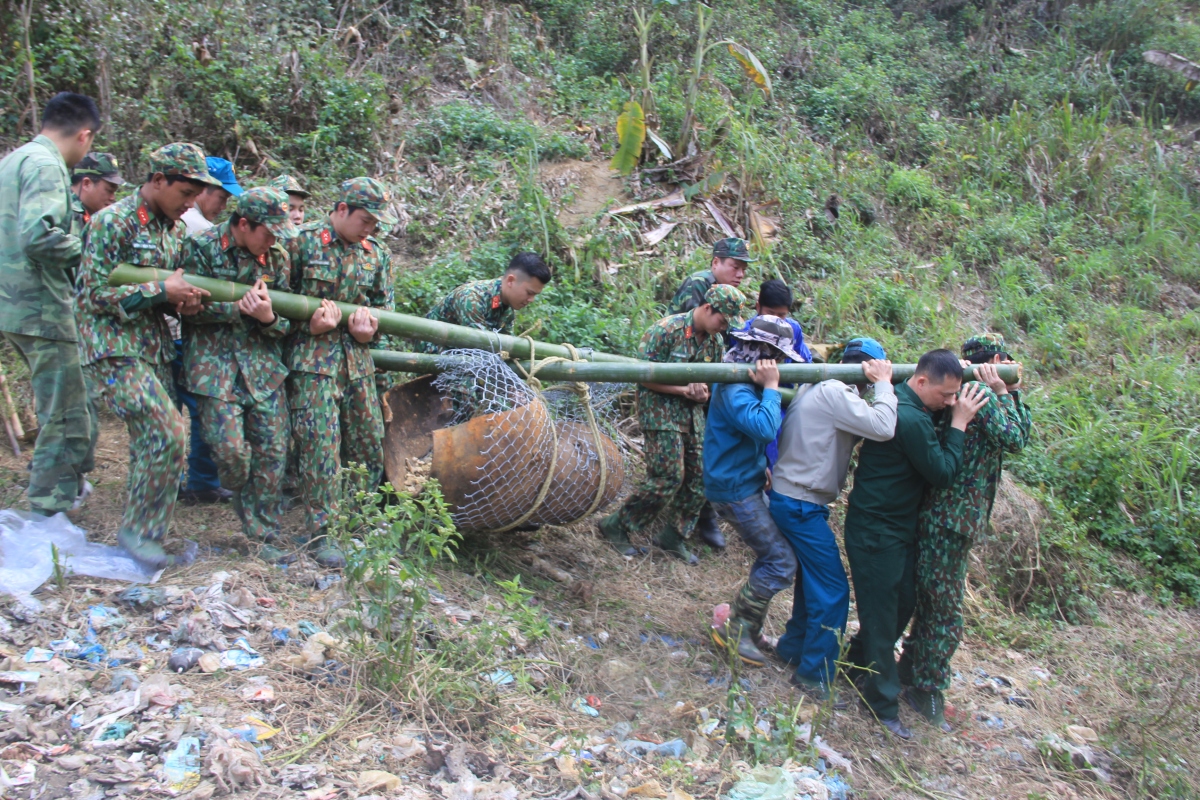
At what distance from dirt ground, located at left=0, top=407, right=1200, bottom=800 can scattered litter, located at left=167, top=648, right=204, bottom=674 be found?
47 millimetres

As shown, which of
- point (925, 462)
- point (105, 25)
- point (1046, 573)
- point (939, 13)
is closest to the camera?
point (925, 462)

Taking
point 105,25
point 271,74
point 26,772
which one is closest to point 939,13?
point 271,74

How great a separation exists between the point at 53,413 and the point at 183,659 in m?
1.73

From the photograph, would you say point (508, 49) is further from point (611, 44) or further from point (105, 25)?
point (105, 25)

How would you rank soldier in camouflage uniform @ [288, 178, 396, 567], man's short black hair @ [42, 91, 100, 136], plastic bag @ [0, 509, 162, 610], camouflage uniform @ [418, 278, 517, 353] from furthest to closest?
camouflage uniform @ [418, 278, 517, 353] → soldier in camouflage uniform @ [288, 178, 396, 567] → man's short black hair @ [42, 91, 100, 136] → plastic bag @ [0, 509, 162, 610]

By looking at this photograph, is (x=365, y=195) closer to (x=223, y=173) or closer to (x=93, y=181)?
(x=223, y=173)

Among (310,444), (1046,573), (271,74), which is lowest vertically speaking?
(1046,573)

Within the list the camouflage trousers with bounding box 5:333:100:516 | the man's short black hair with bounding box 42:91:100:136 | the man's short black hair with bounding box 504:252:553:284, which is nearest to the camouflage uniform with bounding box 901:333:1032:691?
the man's short black hair with bounding box 504:252:553:284

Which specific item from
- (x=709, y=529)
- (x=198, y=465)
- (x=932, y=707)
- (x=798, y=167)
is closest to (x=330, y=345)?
(x=198, y=465)

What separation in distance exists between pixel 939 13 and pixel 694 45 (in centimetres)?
551

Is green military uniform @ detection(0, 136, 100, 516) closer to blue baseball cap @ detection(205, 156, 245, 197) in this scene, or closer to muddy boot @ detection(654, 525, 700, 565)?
blue baseball cap @ detection(205, 156, 245, 197)

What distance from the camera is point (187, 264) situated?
4.21 metres

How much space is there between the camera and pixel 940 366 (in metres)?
4.02

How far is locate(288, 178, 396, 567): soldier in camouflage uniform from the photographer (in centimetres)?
431
